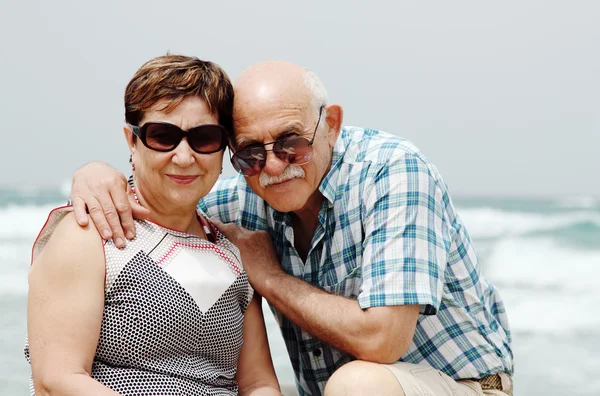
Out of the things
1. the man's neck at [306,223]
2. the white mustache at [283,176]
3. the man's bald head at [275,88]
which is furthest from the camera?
the man's neck at [306,223]

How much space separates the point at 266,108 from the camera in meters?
3.16

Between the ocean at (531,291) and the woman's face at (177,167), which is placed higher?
the woman's face at (177,167)

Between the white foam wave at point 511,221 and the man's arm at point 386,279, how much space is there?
20869mm

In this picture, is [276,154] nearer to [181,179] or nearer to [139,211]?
[181,179]

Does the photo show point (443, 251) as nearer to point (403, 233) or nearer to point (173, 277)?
point (403, 233)

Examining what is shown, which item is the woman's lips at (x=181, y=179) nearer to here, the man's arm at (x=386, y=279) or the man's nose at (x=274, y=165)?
the man's nose at (x=274, y=165)

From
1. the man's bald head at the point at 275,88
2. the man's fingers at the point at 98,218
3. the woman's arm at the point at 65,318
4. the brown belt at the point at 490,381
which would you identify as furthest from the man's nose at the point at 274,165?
the brown belt at the point at 490,381

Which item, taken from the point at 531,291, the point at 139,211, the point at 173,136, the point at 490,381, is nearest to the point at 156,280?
the point at 139,211

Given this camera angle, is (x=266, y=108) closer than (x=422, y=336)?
Yes

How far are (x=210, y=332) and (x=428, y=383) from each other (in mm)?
993

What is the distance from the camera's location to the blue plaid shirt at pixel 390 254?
3.07 m

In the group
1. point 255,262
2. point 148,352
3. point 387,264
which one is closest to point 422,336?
point 387,264

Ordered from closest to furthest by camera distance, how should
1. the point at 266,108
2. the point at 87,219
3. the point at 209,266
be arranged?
the point at 87,219 → the point at 209,266 → the point at 266,108

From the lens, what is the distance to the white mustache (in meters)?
3.25
